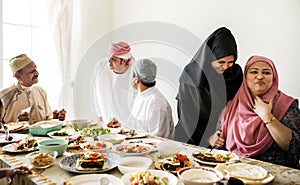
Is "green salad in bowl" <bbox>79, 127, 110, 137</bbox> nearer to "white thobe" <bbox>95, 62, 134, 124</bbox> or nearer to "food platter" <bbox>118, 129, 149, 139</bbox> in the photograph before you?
"food platter" <bbox>118, 129, 149, 139</bbox>

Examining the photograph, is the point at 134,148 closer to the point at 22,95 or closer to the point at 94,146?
the point at 94,146

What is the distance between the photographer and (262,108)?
1927mm

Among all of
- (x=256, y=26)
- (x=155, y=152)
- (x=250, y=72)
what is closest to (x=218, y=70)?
(x=250, y=72)

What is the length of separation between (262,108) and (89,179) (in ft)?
4.04

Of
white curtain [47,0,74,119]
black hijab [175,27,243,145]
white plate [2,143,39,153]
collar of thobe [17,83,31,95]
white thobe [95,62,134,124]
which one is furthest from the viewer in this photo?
white curtain [47,0,74,119]

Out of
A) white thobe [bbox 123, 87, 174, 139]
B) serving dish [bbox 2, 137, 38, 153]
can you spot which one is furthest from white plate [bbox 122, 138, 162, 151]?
serving dish [bbox 2, 137, 38, 153]

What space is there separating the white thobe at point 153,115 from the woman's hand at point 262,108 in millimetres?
730

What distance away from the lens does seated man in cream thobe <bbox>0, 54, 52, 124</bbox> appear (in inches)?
101

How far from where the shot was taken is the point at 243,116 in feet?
6.77

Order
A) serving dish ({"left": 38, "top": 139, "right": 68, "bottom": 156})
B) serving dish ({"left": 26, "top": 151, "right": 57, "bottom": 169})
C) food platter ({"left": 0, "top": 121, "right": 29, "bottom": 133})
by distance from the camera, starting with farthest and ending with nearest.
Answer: food platter ({"left": 0, "top": 121, "right": 29, "bottom": 133}) < serving dish ({"left": 38, "top": 139, "right": 68, "bottom": 156}) < serving dish ({"left": 26, "top": 151, "right": 57, "bottom": 169})

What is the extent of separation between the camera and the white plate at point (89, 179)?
1248 millimetres

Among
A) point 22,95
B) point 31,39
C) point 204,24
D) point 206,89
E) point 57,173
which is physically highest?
point 204,24

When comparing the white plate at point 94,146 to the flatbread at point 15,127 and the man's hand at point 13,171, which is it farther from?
the flatbread at point 15,127

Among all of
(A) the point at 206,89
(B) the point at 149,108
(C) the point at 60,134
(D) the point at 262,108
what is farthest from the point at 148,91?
(D) the point at 262,108
